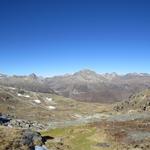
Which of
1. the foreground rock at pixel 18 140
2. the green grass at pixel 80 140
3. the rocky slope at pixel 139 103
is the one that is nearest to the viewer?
the foreground rock at pixel 18 140

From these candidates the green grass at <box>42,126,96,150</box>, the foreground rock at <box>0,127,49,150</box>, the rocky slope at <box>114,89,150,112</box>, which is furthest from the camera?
the rocky slope at <box>114,89,150,112</box>

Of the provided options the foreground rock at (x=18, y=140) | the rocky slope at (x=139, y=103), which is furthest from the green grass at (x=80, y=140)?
the rocky slope at (x=139, y=103)

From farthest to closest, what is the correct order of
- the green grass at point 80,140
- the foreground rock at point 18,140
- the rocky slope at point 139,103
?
1. the rocky slope at point 139,103
2. the green grass at point 80,140
3. the foreground rock at point 18,140

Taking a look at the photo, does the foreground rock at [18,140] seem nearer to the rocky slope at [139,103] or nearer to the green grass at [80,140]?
the green grass at [80,140]

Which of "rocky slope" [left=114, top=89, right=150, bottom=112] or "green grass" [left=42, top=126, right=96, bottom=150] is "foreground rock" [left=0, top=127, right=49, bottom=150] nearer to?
"green grass" [left=42, top=126, right=96, bottom=150]

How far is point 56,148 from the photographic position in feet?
171

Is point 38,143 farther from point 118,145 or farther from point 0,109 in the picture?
point 0,109

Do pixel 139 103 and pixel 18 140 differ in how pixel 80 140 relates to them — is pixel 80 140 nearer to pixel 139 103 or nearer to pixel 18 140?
pixel 18 140

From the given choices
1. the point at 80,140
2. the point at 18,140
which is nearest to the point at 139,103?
the point at 80,140

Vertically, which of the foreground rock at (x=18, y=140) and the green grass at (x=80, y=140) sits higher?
the foreground rock at (x=18, y=140)

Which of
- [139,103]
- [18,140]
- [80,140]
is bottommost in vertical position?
[80,140]

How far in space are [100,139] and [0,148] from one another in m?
26.8

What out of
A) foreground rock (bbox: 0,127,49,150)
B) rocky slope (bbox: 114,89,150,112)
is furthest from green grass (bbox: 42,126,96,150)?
rocky slope (bbox: 114,89,150,112)

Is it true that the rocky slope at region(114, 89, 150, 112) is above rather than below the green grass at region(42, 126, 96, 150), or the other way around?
above
